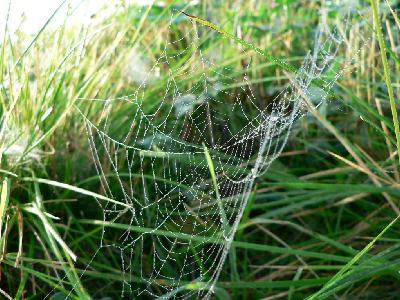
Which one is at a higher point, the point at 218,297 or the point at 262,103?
the point at 262,103

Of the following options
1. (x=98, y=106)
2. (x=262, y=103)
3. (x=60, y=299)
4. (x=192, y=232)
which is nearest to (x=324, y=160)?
(x=262, y=103)

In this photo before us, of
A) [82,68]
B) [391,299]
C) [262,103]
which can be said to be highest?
[82,68]

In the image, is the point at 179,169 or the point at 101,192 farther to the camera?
the point at 179,169

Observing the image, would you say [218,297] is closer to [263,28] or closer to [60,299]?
[60,299]

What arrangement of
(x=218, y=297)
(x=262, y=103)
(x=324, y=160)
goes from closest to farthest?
1. (x=218, y=297)
2. (x=324, y=160)
3. (x=262, y=103)
